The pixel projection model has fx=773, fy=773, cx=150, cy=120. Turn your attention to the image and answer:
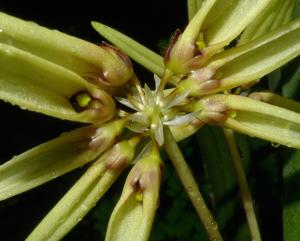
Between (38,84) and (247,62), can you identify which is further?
(247,62)

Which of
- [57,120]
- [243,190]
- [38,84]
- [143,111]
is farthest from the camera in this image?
[57,120]

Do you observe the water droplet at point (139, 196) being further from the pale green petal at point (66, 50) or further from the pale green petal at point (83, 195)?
the pale green petal at point (66, 50)

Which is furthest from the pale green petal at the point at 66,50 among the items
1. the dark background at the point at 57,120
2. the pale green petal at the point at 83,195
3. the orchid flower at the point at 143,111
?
the dark background at the point at 57,120

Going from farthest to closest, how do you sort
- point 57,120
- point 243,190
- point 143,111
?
point 57,120 → point 243,190 → point 143,111

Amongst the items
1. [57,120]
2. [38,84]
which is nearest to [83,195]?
[38,84]

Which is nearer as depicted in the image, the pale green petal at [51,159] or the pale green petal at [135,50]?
the pale green petal at [51,159]

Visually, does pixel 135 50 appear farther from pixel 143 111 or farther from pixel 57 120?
pixel 57 120

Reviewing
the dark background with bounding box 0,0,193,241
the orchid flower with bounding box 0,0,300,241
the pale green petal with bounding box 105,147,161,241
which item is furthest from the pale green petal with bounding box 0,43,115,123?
the dark background with bounding box 0,0,193,241
